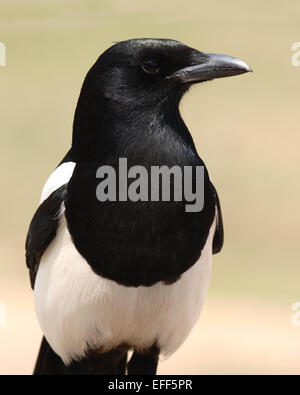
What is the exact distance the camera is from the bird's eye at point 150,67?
5.17 feet

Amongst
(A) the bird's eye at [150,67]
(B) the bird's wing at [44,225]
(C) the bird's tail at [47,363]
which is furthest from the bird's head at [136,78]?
(C) the bird's tail at [47,363]

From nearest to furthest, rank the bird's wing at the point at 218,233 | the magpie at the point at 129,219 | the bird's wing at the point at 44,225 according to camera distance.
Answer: the magpie at the point at 129,219
the bird's wing at the point at 44,225
the bird's wing at the point at 218,233

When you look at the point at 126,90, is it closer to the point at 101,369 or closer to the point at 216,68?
the point at 216,68

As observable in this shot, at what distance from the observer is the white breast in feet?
5.25

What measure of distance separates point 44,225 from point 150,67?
1.30ft

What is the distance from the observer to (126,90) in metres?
1.58

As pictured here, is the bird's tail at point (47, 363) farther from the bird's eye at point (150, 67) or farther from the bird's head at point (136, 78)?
the bird's eye at point (150, 67)

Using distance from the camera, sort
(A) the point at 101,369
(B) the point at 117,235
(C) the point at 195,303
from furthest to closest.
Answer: (A) the point at 101,369, (C) the point at 195,303, (B) the point at 117,235

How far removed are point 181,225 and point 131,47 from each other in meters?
0.36

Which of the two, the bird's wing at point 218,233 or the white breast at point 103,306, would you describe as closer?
the white breast at point 103,306

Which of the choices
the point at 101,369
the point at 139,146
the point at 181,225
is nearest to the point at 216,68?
the point at 139,146

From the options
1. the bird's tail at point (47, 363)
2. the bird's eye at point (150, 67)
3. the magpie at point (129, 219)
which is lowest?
the bird's tail at point (47, 363)

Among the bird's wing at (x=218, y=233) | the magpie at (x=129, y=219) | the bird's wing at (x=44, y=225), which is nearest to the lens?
the magpie at (x=129, y=219)

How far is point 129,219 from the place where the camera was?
154 cm
